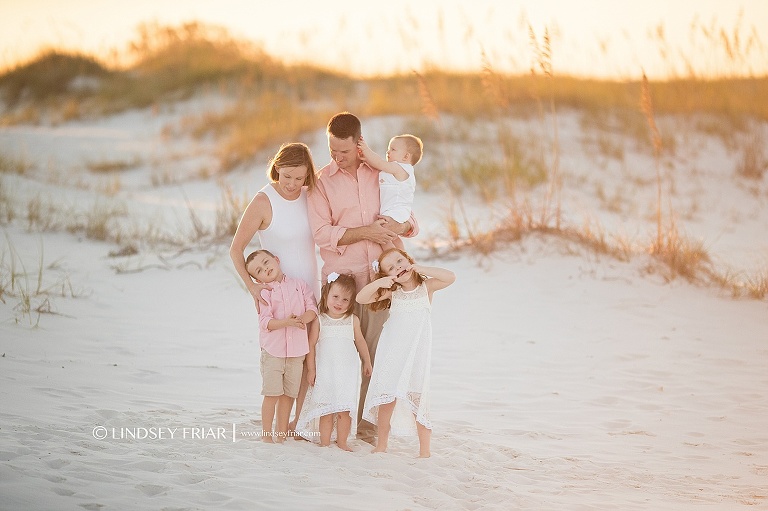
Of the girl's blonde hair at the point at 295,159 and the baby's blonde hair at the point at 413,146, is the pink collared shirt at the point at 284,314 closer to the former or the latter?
the girl's blonde hair at the point at 295,159

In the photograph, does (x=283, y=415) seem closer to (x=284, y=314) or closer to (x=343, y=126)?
(x=284, y=314)

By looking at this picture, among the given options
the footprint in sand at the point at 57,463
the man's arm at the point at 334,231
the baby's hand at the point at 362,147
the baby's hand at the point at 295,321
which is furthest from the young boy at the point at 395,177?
the footprint in sand at the point at 57,463

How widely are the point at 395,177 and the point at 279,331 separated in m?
1.07

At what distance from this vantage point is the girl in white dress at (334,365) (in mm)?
5168

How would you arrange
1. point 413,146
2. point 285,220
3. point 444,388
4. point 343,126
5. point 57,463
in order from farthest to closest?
point 444,388 → point 413,146 → point 285,220 → point 343,126 → point 57,463

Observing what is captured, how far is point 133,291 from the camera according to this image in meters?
8.98

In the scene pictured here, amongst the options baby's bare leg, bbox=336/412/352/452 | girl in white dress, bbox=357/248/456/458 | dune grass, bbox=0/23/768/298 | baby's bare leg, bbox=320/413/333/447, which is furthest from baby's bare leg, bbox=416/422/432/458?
dune grass, bbox=0/23/768/298

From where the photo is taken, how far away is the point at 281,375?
5.12 m

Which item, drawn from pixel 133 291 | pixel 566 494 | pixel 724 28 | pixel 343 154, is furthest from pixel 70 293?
pixel 724 28

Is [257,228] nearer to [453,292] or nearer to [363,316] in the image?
[363,316]

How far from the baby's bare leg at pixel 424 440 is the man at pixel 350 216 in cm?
43

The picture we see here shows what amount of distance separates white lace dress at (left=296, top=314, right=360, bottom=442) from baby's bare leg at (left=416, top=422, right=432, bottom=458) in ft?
1.33

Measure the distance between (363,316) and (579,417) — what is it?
6.20 feet

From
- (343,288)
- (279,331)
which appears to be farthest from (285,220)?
(279,331)
